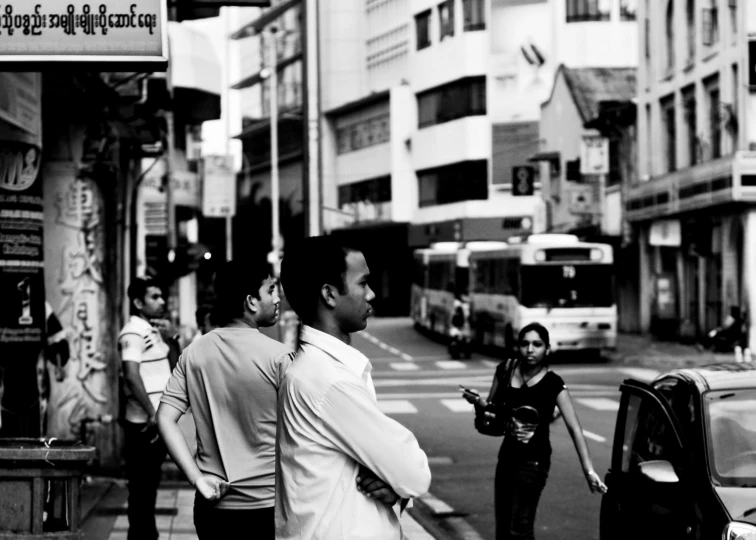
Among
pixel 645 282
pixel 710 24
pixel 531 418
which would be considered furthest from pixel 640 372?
pixel 531 418

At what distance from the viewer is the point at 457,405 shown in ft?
80.9

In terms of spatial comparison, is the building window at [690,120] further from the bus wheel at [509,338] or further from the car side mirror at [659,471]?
the car side mirror at [659,471]

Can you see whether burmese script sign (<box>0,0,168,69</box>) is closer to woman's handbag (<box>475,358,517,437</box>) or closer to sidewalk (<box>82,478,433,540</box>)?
woman's handbag (<box>475,358,517,437</box>)

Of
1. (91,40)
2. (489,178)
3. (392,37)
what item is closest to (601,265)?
(91,40)

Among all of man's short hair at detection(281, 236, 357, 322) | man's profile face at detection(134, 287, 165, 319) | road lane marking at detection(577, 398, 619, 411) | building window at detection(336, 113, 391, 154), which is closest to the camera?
man's short hair at detection(281, 236, 357, 322)

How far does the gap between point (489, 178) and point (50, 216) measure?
58.4m

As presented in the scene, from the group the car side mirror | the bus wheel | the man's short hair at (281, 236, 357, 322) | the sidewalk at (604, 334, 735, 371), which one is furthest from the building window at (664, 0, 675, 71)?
the man's short hair at (281, 236, 357, 322)

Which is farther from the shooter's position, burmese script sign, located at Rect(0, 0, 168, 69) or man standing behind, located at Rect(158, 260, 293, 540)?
burmese script sign, located at Rect(0, 0, 168, 69)

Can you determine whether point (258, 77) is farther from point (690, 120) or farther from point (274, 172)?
point (690, 120)

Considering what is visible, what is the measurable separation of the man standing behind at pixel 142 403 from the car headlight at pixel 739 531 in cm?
384

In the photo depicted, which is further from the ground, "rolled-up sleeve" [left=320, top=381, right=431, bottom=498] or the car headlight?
"rolled-up sleeve" [left=320, top=381, right=431, bottom=498]

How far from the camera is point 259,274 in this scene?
21.4ft

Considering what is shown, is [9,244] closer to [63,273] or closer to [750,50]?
[63,273]

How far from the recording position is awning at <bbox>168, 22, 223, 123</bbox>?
20172 millimetres
